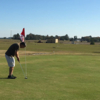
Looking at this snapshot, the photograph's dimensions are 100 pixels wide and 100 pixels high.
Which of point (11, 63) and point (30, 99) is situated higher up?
point (11, 63)

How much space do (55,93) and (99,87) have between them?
1.73m

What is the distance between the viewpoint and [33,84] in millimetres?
6508

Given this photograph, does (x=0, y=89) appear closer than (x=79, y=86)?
Yes

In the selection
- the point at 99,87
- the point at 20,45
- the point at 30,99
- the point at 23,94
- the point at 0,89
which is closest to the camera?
the point at 30,99

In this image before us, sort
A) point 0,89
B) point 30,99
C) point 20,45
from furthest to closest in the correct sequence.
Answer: point 20,45 < point 0,89 < point 30,99

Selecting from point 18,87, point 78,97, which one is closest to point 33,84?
point 18,87

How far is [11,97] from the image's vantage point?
503 cm

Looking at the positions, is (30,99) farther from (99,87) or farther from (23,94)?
(99,87)

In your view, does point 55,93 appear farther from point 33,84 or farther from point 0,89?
point 0,89

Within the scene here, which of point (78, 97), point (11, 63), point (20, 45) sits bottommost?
point (78, 97)

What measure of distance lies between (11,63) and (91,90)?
353 cm

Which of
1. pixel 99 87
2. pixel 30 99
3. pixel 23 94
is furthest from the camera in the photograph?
pixel 99 87

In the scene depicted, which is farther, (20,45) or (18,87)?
(20,45)

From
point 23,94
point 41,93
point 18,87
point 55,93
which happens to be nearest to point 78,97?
point 55,93
